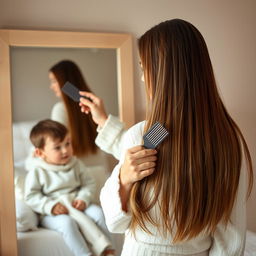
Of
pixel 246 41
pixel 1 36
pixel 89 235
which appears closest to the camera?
pixel 1 36

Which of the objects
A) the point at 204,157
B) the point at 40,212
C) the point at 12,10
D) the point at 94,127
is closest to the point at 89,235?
the point at 40,212

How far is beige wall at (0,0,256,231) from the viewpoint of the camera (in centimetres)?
156

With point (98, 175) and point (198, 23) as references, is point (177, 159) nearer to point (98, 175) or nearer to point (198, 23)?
point (98, 175)

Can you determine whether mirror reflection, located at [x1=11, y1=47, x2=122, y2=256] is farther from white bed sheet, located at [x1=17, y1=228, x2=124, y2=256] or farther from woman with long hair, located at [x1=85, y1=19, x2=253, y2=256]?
woman with long hair, located at [x1=85, y1=19, x2=253, y2=256]

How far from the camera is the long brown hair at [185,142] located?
3.31ft

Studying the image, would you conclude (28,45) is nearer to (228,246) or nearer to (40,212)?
(40,212)

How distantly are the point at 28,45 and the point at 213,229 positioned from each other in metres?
0.94

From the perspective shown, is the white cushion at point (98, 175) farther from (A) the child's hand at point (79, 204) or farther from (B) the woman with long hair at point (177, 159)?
(B) the woman with long hair at point (177, 159)

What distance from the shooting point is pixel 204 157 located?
1.03 m

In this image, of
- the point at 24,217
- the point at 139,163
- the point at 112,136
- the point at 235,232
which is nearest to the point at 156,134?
the point at 139,163

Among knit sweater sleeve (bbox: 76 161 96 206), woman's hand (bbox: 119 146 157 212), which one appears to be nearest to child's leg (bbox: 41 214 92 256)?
knit sweater sleeve (bbox: 76 161 96 206)

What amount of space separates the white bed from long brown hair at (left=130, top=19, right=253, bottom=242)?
1.97 ft

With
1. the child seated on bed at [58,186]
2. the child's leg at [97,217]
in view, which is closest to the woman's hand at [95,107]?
the child seated on bed at [58,186]

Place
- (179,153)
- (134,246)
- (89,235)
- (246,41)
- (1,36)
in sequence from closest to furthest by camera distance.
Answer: (179,153) < (134,246) < (1,36) < (89,235) < (246,41)
